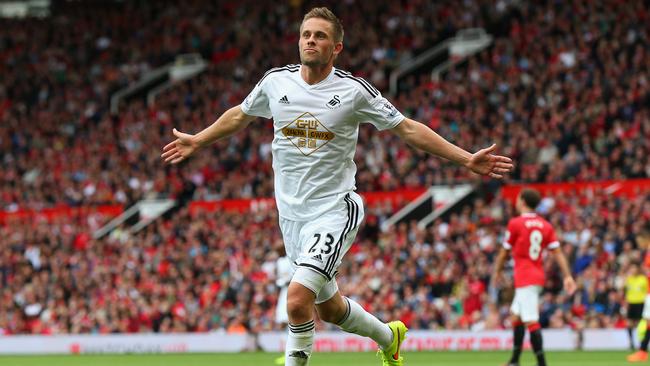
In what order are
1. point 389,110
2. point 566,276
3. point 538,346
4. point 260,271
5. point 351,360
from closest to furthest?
point 389,110 < point 538,346 < point 566,276 < point 351,360 < point 260,271

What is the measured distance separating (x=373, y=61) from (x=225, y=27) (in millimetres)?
6733

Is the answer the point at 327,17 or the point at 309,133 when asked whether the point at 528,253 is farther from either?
the point at 327,17

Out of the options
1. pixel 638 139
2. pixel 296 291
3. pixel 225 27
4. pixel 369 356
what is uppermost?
pixel 225 27

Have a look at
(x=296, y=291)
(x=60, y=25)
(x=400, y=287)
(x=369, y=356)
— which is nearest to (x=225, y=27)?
(x=60, y=25)

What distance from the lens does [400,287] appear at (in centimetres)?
2402

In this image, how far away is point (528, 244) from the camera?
45.7ft

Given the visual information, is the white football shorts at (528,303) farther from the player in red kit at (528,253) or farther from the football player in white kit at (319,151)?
the football player in white kit at (319,151)

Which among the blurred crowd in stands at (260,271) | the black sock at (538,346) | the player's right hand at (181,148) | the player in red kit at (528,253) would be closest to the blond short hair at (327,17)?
the player's right hand at (181,148)

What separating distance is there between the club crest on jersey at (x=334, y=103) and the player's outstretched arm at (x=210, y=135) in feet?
2.41

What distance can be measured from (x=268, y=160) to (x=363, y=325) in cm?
2099

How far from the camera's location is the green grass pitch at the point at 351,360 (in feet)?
55.6

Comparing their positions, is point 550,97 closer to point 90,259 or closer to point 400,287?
point 400,287

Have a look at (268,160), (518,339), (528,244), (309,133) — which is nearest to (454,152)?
(309,133)

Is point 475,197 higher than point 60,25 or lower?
lower
